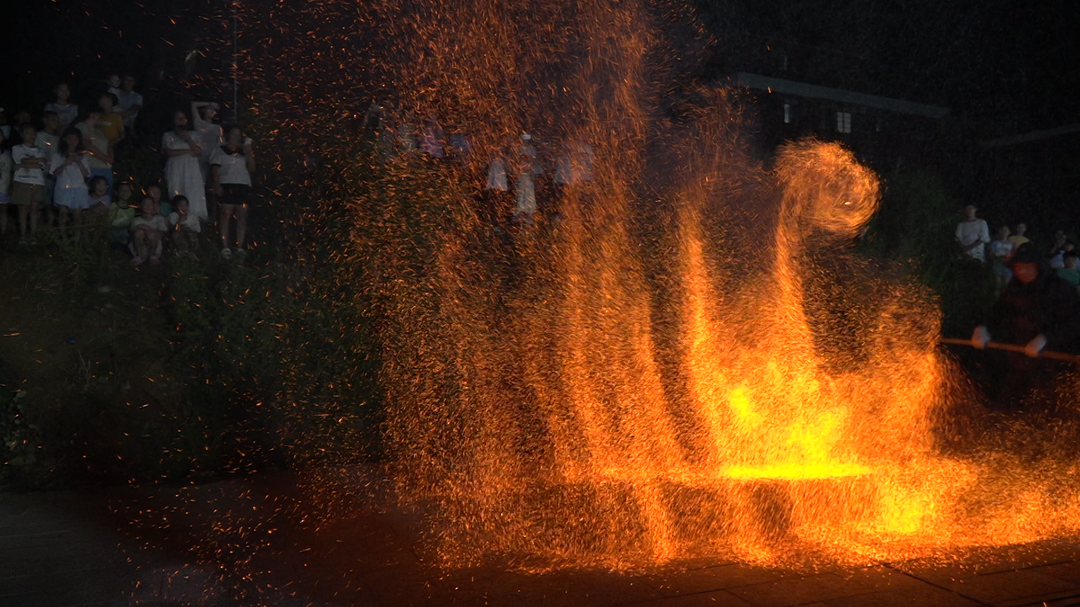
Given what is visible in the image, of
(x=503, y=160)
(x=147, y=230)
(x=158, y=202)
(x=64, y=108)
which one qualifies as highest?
(x=64, y=108)

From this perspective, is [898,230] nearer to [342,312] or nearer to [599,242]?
[599,242]

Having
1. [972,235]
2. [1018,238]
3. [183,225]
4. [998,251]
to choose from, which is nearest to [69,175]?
[183,225]

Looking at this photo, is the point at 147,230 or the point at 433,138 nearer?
the point at 433,138

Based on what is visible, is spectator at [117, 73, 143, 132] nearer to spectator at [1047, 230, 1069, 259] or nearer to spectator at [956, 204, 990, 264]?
spectator at [956, 204, 990, 264]

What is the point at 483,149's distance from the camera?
805 cm

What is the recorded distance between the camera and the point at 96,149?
29.9ft

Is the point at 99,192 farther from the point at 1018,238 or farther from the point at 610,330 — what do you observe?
the point at 1018,238

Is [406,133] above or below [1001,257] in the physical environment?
above

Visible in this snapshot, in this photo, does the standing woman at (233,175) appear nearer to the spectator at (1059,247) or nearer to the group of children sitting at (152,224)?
the group of children sitting at (152,224)

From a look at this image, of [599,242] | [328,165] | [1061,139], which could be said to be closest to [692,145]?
[599,242]

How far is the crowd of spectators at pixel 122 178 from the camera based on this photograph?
8.55 metres

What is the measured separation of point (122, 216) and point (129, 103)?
1804 millimetres

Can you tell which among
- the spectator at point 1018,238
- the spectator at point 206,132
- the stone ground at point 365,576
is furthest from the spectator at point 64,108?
the spectator at point 1018,238

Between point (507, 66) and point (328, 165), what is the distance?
69.4 inches
